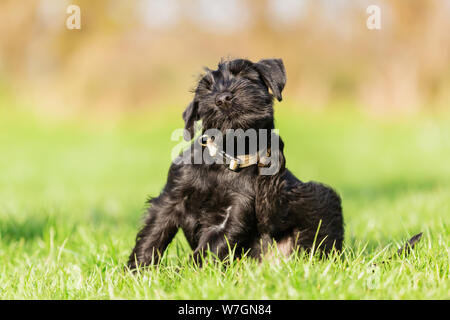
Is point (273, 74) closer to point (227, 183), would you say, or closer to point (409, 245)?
point (227, 183)

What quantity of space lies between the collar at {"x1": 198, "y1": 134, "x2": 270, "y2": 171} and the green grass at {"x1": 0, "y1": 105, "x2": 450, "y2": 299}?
60 cm

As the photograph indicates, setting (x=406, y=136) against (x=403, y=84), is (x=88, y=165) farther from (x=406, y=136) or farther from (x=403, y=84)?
(x=403, y=84)

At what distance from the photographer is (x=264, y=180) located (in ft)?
11.2

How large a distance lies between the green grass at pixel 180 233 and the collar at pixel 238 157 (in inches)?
23.4

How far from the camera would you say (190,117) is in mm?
3459

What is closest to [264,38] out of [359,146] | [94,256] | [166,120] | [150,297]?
[166,120]

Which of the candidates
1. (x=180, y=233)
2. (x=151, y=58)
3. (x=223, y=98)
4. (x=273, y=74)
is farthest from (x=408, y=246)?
(x=151, y=58)

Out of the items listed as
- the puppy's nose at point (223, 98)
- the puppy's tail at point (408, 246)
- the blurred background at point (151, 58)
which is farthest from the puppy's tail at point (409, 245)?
the blurred background at point (151, 58)

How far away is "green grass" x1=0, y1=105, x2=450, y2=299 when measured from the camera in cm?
294

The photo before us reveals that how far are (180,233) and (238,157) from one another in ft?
7.58

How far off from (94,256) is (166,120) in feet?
39.8

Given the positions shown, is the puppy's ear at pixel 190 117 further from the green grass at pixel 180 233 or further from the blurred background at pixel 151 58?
the blurred background at pixel 151 58

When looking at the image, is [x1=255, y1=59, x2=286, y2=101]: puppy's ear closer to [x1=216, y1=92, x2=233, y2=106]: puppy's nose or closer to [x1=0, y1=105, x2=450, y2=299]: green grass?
[x1=216, y1=92, x2=233, y2=106]: puppy's nose

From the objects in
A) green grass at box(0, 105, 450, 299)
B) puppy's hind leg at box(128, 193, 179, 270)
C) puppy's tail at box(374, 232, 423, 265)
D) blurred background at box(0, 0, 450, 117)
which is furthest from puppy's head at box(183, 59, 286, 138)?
blurred background at box(0, 0, 450, 117)
